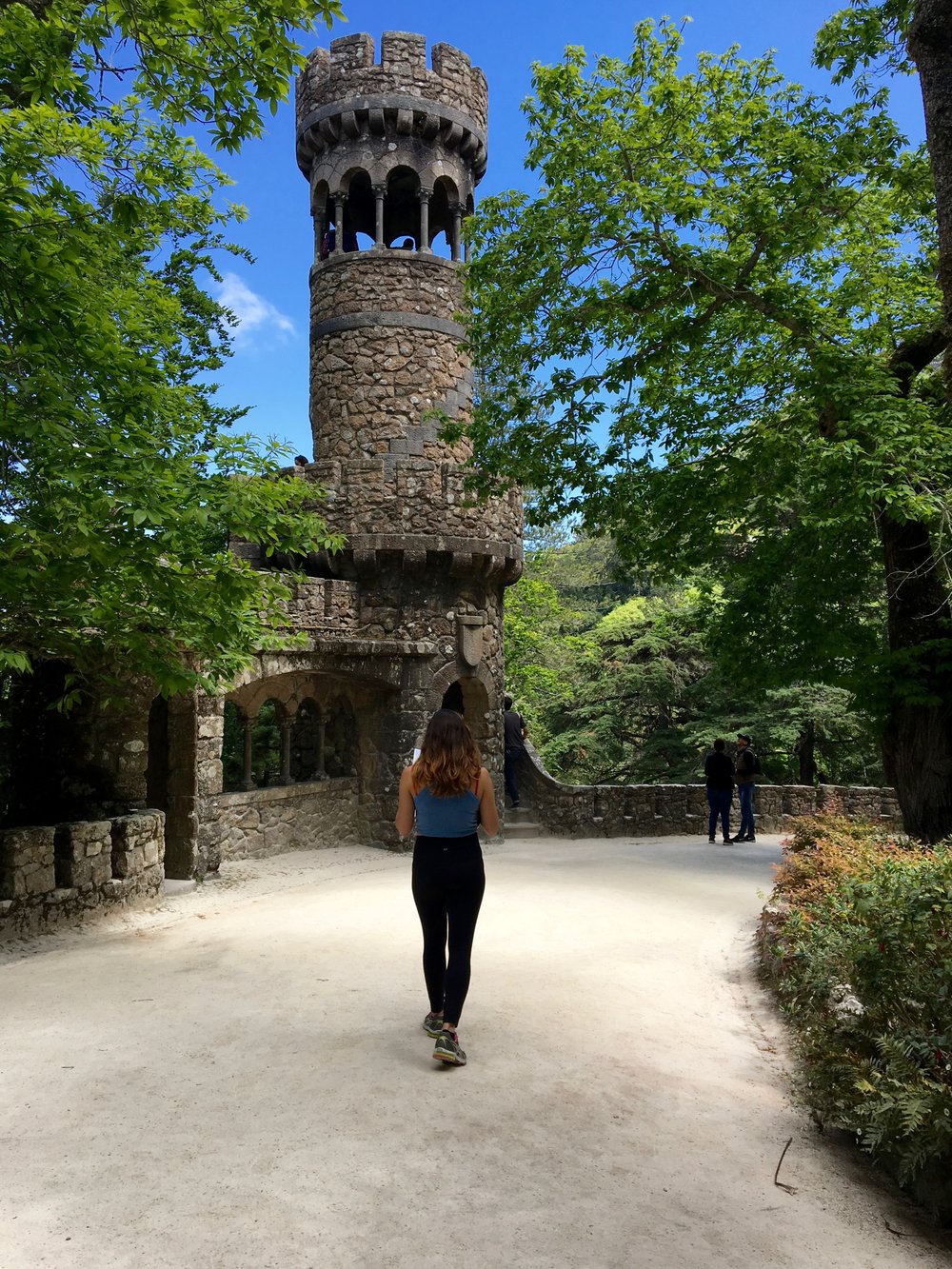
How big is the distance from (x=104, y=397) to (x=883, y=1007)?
5707mm

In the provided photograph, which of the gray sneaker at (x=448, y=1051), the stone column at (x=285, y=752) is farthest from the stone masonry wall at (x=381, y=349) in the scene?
the gray sneaker at (x=448, y=1051)

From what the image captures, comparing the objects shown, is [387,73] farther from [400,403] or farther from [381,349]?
[400,403]

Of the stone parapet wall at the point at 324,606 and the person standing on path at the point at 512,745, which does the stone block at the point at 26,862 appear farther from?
the person standing on path at the point at 512,745

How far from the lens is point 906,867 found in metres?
4.89

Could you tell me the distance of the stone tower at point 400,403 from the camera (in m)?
12.2

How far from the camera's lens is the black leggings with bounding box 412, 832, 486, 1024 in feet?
13.3

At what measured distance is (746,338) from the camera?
9.74m

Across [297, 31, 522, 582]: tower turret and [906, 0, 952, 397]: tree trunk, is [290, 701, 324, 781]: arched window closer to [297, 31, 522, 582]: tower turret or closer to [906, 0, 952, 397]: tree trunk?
[297, 31, 522, 582]: tower turret

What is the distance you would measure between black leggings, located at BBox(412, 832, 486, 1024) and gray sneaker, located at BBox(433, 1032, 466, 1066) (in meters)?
0.08

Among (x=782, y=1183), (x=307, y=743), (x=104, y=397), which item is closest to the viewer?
(x=782, y=1183)

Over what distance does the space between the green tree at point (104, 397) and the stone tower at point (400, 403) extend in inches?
210

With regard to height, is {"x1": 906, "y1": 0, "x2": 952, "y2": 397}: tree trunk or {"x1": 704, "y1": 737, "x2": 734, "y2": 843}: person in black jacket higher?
{"x1": 906, "y1": 0, "x2": 952, "y2": 397}: tree trunk

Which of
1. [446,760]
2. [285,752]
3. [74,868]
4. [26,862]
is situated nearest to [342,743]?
[285,752]

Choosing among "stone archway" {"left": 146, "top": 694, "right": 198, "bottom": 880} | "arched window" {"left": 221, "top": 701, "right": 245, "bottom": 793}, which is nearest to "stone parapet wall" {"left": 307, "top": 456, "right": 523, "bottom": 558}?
"stone archway" {"left": 146, "top": 694, "right": 198, "bottom": 880}
